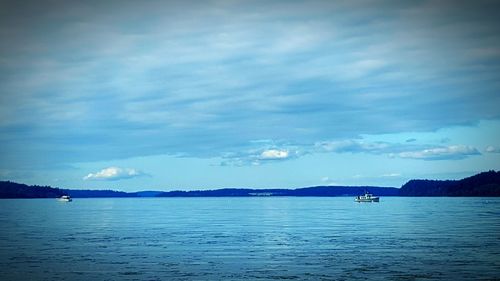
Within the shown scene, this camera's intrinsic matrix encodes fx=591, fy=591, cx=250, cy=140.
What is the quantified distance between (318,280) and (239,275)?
584cm

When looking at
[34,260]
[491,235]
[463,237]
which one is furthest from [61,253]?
[491,235]

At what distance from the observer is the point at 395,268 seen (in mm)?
42500

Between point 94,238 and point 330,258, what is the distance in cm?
3358

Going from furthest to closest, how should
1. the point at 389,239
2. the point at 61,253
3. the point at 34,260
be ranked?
the point at 389,239 → the point at 61,253 → the point at 34,260

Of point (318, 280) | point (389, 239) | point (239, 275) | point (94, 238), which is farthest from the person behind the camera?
point (94, 238)

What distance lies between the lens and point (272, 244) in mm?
61875

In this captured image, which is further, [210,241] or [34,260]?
[210,241]

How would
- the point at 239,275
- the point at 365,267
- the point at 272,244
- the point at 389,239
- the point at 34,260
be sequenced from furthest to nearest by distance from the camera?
the point at 389,239 → the point at 272,244 → the point at 34,260 → the point at 365,267 → the point at 239,275

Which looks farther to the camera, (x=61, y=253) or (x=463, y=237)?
(x=463, y=237)

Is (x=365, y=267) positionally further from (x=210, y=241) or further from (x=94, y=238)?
(x=94, y=238)

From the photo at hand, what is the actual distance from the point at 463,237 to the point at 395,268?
28.0m

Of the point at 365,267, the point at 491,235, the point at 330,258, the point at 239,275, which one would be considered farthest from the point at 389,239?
the point at 239,275

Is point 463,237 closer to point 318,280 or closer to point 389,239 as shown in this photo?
point 389,239

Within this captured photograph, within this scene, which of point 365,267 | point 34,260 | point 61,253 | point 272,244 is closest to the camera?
point 365,267
